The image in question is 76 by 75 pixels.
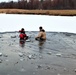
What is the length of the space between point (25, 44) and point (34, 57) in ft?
11.6

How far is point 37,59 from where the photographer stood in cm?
1041

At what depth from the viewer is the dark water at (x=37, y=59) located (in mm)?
8766

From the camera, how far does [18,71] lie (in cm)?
867

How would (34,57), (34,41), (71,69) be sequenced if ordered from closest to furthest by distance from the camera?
(71,69) < (34,57) < (34,41)

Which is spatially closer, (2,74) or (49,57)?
(2,74)

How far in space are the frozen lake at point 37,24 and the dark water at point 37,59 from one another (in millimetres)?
7754

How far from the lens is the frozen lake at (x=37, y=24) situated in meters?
21.7

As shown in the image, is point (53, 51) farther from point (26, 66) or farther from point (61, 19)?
point (61, 19)

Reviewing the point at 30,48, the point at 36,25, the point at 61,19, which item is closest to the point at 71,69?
the point at 30,48

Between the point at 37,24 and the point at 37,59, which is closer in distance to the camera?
the point at 37,59

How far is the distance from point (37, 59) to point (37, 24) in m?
12.7

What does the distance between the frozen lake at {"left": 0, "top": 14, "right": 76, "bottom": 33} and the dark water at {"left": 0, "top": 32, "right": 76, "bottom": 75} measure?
25.4ft

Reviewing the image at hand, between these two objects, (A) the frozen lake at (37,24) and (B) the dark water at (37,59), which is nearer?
(B) the dark water at (37,59)

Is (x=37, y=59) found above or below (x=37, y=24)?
above
